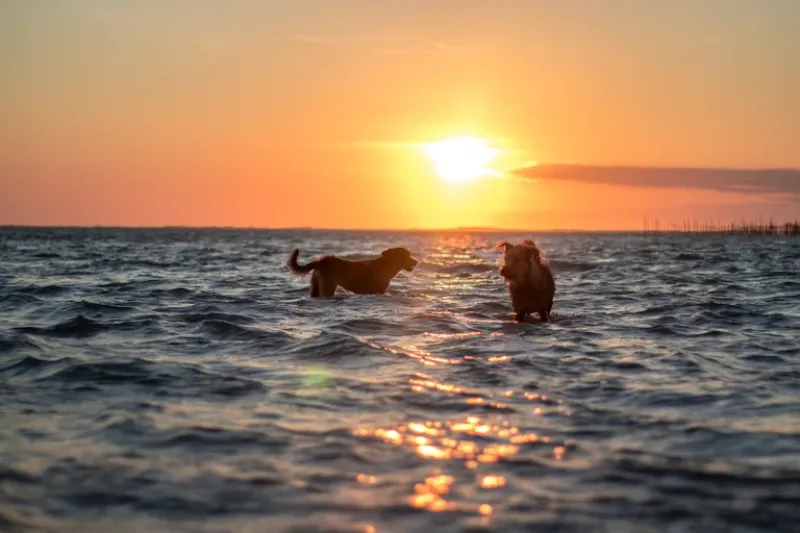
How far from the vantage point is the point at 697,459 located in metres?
5.95

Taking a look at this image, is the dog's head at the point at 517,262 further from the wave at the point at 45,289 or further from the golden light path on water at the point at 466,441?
the wave at the point at 45,289

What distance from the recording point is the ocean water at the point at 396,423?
5.02 metres

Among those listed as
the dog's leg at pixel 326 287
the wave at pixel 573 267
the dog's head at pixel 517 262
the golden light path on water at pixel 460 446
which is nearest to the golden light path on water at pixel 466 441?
the golden light path on water at pixel 460 446

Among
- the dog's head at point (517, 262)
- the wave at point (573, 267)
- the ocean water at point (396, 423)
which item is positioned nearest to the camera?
the ocean water at point (396, 423)

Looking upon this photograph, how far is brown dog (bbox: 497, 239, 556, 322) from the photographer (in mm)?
13453

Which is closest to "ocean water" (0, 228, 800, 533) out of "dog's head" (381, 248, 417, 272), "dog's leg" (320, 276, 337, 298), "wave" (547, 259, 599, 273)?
"dog's leg" (320, 276, 337, 298)

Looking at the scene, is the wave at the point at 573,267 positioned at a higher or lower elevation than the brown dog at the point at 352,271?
lower

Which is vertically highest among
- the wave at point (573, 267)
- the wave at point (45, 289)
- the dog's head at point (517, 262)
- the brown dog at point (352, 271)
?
the dog's head at point (517, 262)

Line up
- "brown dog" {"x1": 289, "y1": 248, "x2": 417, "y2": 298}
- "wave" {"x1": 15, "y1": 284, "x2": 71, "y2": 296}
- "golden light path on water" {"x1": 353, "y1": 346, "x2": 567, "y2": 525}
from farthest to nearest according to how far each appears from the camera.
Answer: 1. "wave" {"x1": 15, "y1": 284, "x2": 71, "y2": 296}
2. "brown dog" {"x1": 289, "y1": 248, "x2": 417, "y2": 298}
3. "golden light path on water" {"x1": 353, "y1": 346, "x2": 567, "y2": 525}

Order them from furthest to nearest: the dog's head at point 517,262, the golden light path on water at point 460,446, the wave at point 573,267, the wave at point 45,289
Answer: the wave at point 573,267, the wave at point 45,289, the dog's head at point 517,262, the golden light path on water at point 460,446

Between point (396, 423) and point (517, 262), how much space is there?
273 inches

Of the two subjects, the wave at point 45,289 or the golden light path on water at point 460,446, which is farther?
the wave at point 45,289

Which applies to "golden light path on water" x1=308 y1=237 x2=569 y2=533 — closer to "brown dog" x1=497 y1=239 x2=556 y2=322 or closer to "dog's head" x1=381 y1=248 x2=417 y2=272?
"brown dog" x1=497 y1=239 x2=556 y2=322

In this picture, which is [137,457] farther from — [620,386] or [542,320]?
[542,320]
